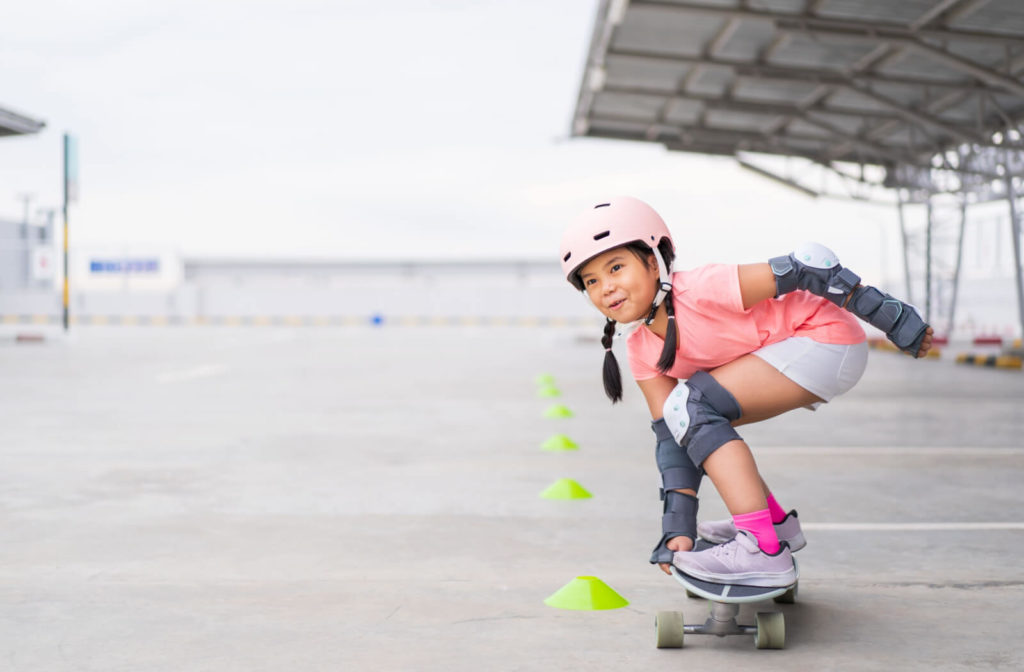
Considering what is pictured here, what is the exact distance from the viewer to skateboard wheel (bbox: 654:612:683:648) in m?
2.70

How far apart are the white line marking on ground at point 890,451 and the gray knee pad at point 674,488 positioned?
365 centimetres

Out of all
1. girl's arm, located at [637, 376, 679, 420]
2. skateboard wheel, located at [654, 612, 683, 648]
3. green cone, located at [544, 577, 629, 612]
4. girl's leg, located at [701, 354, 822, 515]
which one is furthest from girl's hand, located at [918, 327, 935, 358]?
green cone, located at [544, 577, 629, 612]

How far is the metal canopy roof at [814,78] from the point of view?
12.3 m

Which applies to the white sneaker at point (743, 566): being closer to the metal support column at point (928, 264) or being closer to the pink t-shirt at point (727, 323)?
the pink t-shirt at point (727, 323)

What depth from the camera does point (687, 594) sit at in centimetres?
324

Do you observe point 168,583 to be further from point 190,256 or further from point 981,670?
point 190,256

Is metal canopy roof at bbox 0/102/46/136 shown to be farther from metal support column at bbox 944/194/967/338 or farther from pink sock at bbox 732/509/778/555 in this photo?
pink sock at bbox 732/509/778/555

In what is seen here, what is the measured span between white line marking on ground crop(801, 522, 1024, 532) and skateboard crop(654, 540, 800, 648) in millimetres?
1595

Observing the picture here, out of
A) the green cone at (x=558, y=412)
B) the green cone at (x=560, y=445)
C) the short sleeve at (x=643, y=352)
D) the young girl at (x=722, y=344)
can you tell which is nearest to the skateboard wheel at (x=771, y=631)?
the young girl at (x=722, y=344)

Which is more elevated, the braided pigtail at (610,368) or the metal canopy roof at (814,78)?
the metal canopy roof at (814,78)

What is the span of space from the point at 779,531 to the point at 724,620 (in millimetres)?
503

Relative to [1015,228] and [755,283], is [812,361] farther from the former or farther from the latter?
[1015,228]

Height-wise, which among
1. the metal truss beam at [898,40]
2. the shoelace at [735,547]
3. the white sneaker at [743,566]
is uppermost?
the metal truss beam at [898,40]

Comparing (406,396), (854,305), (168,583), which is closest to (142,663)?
(168,583)
